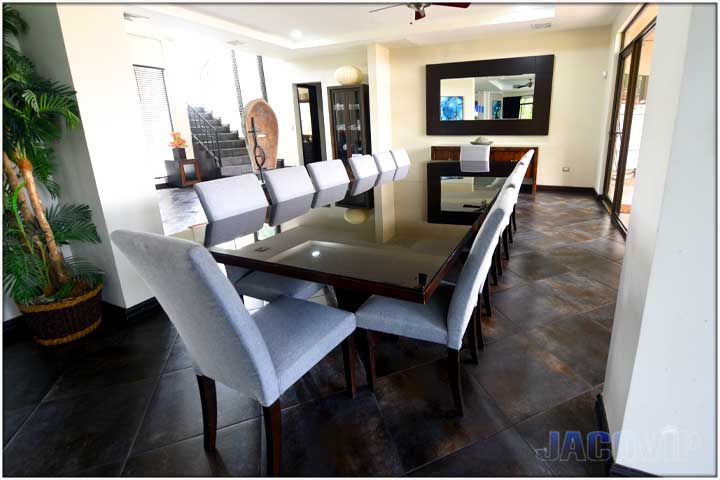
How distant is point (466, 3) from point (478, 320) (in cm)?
247

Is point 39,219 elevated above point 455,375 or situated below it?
above

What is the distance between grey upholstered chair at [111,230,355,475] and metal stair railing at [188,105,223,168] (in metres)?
7.65

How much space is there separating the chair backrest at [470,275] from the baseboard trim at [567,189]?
5.38m

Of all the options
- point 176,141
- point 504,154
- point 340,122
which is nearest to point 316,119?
point 340,122

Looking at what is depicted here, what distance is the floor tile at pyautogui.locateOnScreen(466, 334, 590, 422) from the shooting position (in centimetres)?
163

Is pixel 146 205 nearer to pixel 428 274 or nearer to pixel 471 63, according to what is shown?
pixel 428 274

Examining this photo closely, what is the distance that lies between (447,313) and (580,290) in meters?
1.65

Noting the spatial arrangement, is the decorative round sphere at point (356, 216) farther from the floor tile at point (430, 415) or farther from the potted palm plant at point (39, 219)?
the potted palm plant at point (39, 219)

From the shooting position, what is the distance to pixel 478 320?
1960mm

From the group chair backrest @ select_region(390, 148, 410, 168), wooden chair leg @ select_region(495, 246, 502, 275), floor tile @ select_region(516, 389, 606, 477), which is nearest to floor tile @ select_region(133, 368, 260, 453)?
floor tile @ select_region(516, 389, 606, 477)

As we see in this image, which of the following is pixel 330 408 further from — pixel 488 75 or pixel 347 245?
pixel 488 75

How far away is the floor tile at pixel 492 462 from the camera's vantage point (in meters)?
1.32

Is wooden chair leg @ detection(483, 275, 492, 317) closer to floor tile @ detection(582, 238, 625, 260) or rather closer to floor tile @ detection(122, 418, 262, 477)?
floor tile @ detection(122, 418, 262, 477)

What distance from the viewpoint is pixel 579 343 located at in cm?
204
